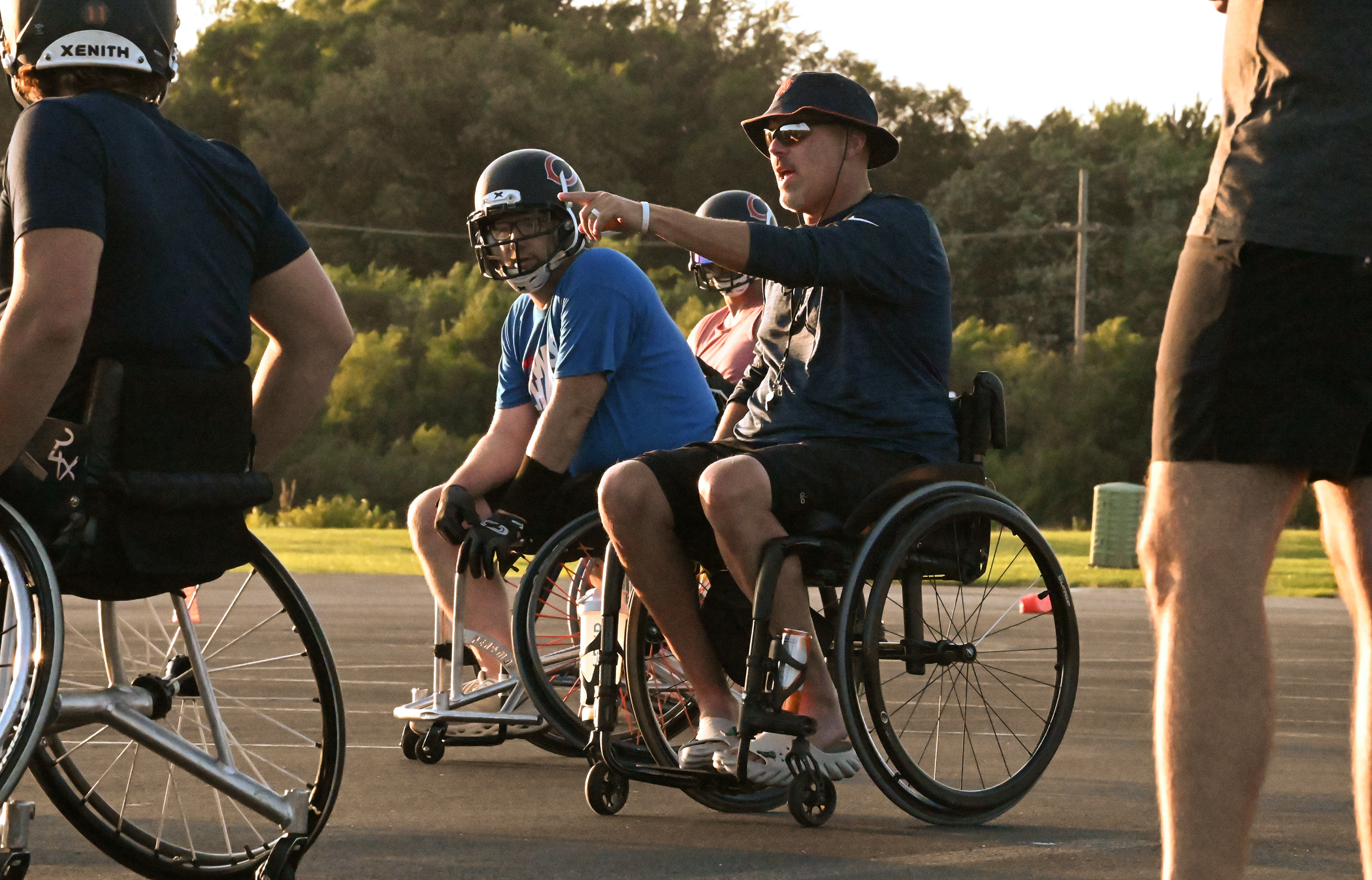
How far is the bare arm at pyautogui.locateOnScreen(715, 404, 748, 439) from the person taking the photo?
5809mm

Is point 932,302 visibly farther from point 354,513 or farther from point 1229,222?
point 354,513

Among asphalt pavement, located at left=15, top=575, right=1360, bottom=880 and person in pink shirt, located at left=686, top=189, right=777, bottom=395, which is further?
person in pink shirt, located at left=686, top=189, right=777, bottom=395

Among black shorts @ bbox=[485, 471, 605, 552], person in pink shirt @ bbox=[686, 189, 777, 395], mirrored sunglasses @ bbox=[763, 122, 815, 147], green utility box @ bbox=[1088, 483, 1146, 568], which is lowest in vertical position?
green utility box @ bbox=[1088, 483, 1146, 568]

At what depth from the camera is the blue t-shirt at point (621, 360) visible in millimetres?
6133

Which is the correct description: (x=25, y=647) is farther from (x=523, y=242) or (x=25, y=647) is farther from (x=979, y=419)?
(x=523, y=242)

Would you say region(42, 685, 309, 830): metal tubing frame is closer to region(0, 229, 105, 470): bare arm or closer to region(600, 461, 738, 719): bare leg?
region(0, 229, 105, 470): bare arm

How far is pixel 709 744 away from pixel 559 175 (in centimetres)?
199

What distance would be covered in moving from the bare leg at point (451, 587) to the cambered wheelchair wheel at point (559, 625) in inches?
6.4

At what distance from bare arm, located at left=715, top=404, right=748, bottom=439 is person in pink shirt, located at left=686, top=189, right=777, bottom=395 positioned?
73.5 inches

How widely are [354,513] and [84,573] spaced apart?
1008 inches

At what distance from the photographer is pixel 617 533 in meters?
5.07

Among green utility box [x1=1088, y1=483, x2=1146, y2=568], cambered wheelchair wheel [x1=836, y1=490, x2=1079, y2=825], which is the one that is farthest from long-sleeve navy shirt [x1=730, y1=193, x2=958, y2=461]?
green utility box [x1=1088, y1=483, x2=1146, y2=568]

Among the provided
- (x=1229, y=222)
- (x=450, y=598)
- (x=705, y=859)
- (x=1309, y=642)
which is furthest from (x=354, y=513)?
(x=1229, y=222)

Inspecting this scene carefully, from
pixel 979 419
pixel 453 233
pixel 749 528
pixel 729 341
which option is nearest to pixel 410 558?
pixel 729 341
